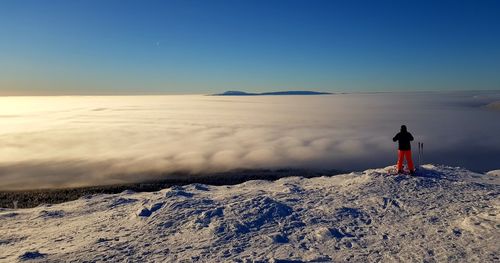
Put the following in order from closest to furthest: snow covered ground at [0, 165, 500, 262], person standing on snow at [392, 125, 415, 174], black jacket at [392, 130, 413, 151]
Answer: snow covered ground at [0, 165, 500, 262] → person standing on snow at [392, 125, 415, 174] → black jacket at [392, 130, 413, 151]

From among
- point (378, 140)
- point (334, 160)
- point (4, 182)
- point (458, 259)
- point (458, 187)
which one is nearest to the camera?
point (458, 259)

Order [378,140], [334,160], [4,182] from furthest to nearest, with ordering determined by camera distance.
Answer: [378,140]
[334,160]
[4,182]

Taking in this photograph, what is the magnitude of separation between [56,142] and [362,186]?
46016 mm

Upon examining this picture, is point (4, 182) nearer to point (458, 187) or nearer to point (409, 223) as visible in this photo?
point (409, 223)

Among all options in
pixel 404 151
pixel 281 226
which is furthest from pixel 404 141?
pixel 281 226

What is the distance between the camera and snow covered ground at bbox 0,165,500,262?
909cm

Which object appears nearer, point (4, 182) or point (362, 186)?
point (362, 186)

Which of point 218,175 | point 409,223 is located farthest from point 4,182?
point 409,223

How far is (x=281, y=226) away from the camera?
1088 cm

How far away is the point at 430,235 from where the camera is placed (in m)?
9.95

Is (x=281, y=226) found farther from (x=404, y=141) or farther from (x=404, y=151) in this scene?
(x=404, y=141)

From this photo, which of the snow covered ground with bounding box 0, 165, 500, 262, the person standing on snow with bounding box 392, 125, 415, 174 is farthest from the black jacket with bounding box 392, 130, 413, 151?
the snow covered ground with bounding box 0, 165, 500, 262

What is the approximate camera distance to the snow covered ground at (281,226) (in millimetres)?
9094

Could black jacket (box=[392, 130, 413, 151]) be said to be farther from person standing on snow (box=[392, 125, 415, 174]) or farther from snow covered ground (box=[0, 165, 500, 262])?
snow covered ground (box=[0, 165, 500, 262])
